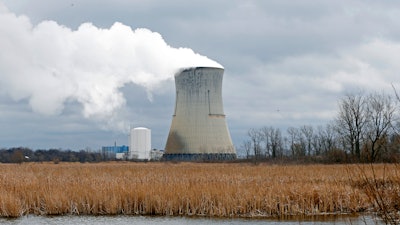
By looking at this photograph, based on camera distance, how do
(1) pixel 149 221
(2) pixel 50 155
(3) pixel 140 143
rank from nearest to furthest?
(1) pixel 149 221 < (3) pixel 140 143 < (2) pixel 50 155

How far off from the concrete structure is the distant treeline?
298 inches

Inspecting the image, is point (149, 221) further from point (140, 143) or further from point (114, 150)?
point (114, 150)

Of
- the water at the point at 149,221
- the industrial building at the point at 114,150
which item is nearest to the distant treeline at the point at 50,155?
the industrial building at the point at 114,150

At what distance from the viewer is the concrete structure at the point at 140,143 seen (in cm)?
4656

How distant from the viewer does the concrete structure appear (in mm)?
46562

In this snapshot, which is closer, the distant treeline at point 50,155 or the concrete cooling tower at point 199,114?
the concrete cooling tower at point 199,114

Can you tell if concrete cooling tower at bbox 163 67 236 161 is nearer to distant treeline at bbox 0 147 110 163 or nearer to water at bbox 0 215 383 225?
water at bbox 0 215 383 225

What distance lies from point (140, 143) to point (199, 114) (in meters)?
19.3

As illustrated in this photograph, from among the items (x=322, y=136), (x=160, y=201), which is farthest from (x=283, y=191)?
(x=322, y=136)

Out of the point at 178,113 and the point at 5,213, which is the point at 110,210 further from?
the point at 178,113

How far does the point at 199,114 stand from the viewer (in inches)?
1131

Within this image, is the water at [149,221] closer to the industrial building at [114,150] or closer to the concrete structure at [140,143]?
the concrete structure at [140,143]

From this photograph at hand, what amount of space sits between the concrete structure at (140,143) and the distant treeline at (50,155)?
7.57 metres

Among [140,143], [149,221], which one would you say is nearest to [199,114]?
[149,221]
